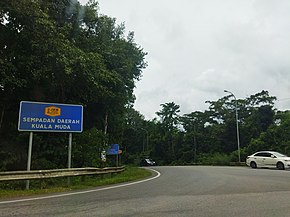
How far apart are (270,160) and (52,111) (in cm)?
1780

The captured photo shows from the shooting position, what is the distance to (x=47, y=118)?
12.9 meters

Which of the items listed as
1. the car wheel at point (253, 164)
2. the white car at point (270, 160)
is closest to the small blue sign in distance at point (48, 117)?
the white car at point (270, 160)

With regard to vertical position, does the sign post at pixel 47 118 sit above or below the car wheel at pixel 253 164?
above

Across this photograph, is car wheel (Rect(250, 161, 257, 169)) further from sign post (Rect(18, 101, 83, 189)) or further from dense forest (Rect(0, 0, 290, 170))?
sign post (Rect(18, 101, 83, 189))

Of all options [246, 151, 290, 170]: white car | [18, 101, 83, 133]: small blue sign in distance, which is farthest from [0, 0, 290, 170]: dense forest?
[246, 151, 290, 170]: white car

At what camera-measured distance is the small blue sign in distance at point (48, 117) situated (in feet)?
40.6

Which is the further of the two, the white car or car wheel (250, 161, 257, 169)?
car wheel (250, 161, 257, 169)

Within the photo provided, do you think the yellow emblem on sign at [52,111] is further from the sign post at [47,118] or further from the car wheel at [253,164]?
the car wheel at [253,164]

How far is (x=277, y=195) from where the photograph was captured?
28.6ft

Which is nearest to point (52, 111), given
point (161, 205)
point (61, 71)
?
point (61, 71)

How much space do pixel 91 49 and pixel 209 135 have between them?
165ft

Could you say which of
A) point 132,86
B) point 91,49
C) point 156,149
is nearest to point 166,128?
point 156,149

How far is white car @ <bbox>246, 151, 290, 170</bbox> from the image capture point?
22.5m

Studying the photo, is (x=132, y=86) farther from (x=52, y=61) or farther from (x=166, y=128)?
(x=166, y=128)
